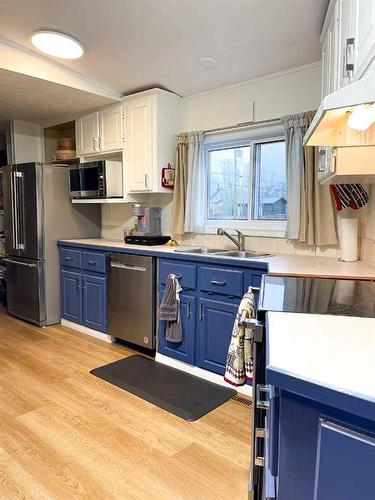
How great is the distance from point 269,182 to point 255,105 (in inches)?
24.9

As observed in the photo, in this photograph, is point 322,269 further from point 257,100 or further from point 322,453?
point 257,100

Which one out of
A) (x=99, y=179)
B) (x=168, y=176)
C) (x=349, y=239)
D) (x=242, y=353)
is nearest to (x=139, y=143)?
(x=168, y=176)

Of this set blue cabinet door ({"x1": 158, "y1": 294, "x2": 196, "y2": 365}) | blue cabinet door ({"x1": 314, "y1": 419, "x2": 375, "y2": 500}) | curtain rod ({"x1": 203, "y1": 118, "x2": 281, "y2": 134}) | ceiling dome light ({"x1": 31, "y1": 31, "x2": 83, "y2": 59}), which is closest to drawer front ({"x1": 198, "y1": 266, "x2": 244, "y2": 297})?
blue cabinet door ({"x1": 158, "y1": 294, "x2": 196, "y2": 365})

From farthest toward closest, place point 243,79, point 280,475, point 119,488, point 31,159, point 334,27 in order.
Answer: point 31,159 < point 243,79 < point 334,27 < point 119,488 < point 280,475

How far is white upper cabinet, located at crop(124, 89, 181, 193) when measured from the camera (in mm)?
3262

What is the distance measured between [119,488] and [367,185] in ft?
6.95

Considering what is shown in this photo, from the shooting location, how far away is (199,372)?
268cm

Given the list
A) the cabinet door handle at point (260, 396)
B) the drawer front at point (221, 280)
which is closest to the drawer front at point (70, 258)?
the drawer front at point (221, 280)

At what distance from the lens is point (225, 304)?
2477 mm

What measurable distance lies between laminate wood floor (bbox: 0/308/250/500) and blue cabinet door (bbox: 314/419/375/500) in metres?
1.08

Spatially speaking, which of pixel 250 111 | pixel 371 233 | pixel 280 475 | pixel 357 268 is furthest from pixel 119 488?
pixel 250 111

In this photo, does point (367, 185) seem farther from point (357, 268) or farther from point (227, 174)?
point (227, 174)

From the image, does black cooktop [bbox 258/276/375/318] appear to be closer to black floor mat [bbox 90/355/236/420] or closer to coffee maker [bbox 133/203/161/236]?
black floor mat [bbox 90/355/236/420]

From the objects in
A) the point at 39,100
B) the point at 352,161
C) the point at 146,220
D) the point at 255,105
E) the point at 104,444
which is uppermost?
the point at 39,100
